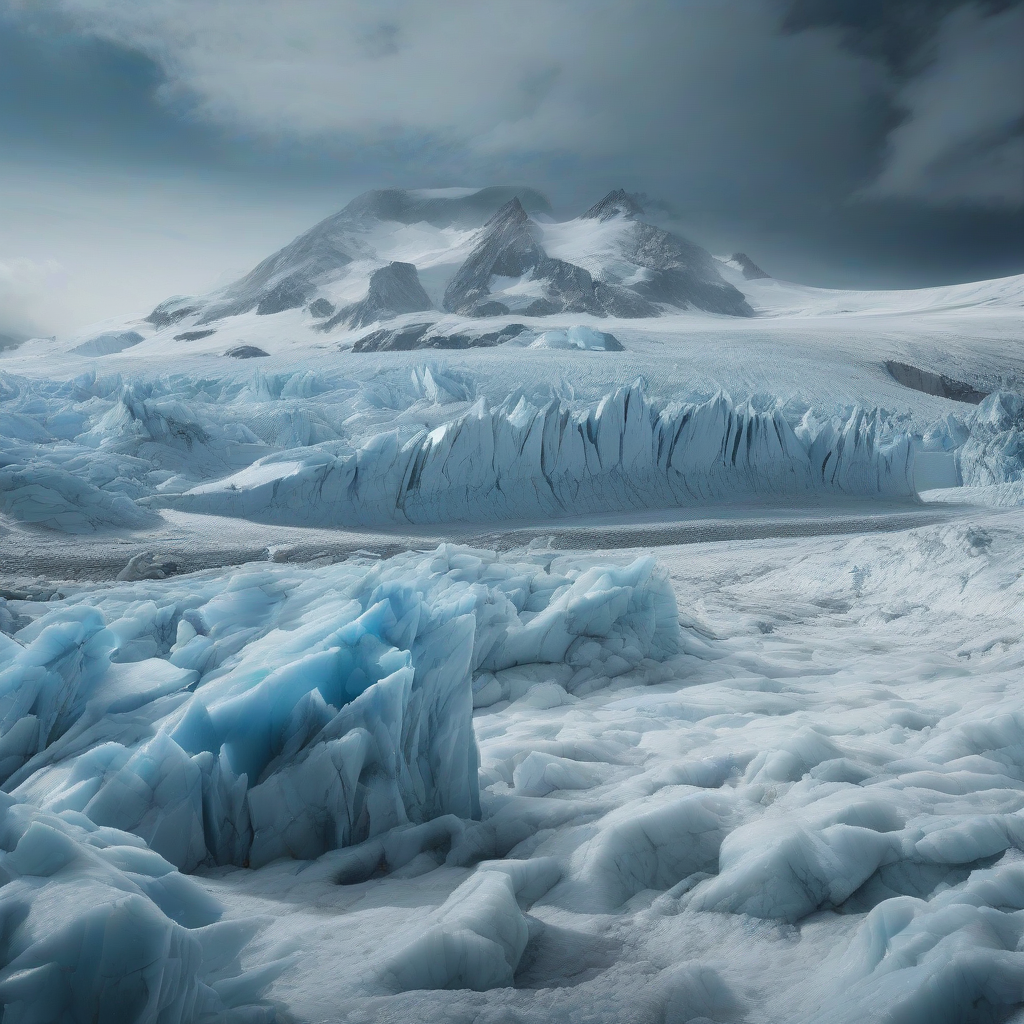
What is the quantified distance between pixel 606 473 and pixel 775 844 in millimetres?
12122

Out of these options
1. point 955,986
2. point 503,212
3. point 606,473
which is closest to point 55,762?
point 955,986

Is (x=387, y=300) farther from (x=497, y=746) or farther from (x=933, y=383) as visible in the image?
(x=497, y=746)

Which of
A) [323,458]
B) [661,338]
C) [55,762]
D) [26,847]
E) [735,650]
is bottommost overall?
[735,650]

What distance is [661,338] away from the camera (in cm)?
3419

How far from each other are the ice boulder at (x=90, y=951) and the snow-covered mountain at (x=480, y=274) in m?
56.4

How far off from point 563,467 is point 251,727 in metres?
11.3

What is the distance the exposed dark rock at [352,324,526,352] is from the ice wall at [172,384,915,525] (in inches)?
944

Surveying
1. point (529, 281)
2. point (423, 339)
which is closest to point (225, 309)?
point (529, 281)

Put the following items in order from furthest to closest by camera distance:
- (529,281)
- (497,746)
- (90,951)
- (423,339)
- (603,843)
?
(529,281), (423,339), (497,746), (603,843), (90,951)

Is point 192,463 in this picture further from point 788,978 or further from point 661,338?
point 661,338

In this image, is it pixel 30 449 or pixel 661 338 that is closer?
pixel 30 449

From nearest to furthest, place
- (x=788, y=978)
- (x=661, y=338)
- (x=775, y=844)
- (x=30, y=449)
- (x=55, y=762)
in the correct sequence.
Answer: (x=788, y=978), (x=775, y=844), (x=55, y=762), (x=30, y=449), (x=661, y=338)

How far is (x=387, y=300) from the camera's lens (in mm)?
60844

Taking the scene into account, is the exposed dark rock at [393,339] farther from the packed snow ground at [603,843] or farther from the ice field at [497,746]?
the packed snow ground at [603,843]
